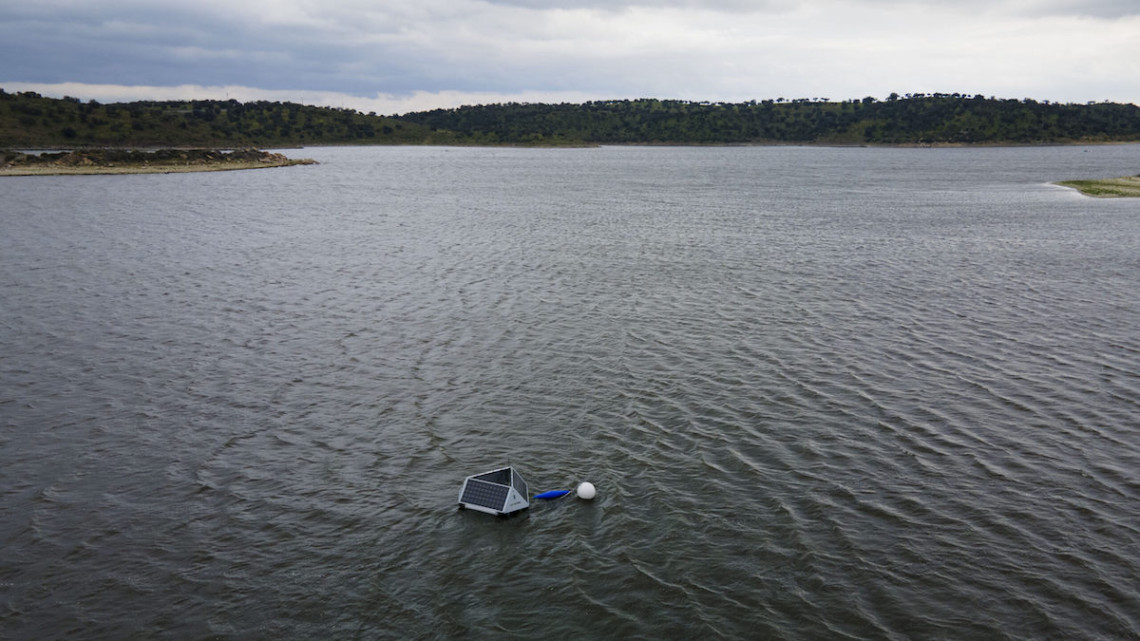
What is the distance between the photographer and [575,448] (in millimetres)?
20609

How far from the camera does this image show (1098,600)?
13.8 meters

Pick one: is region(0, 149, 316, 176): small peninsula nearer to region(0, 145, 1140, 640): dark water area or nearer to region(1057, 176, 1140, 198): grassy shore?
region(0, 145, 1140, 640): dark water area

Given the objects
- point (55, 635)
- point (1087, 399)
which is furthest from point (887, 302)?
point (55, 635)

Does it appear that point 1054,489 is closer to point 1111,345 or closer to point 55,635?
point 1111,345

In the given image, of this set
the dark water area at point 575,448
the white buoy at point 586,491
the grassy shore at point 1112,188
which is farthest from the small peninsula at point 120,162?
the grassy shore at point 1112,188

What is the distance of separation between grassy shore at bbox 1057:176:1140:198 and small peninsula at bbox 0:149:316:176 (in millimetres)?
158212

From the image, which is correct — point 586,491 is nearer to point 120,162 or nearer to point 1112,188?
point 1112,188

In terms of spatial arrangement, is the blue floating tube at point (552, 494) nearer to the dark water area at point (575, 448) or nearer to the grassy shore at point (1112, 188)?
the dark water area at point (575, 448)

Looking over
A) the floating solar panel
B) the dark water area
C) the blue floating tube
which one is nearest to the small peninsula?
the dark water area

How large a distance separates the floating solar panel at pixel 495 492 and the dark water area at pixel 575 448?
46cm

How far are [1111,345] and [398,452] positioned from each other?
28.9 m

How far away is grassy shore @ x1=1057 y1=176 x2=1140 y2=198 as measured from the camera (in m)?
92.2

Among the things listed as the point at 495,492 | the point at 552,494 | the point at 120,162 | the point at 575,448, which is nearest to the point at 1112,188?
the point at 575,448

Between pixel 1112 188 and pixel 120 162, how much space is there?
557 feet
